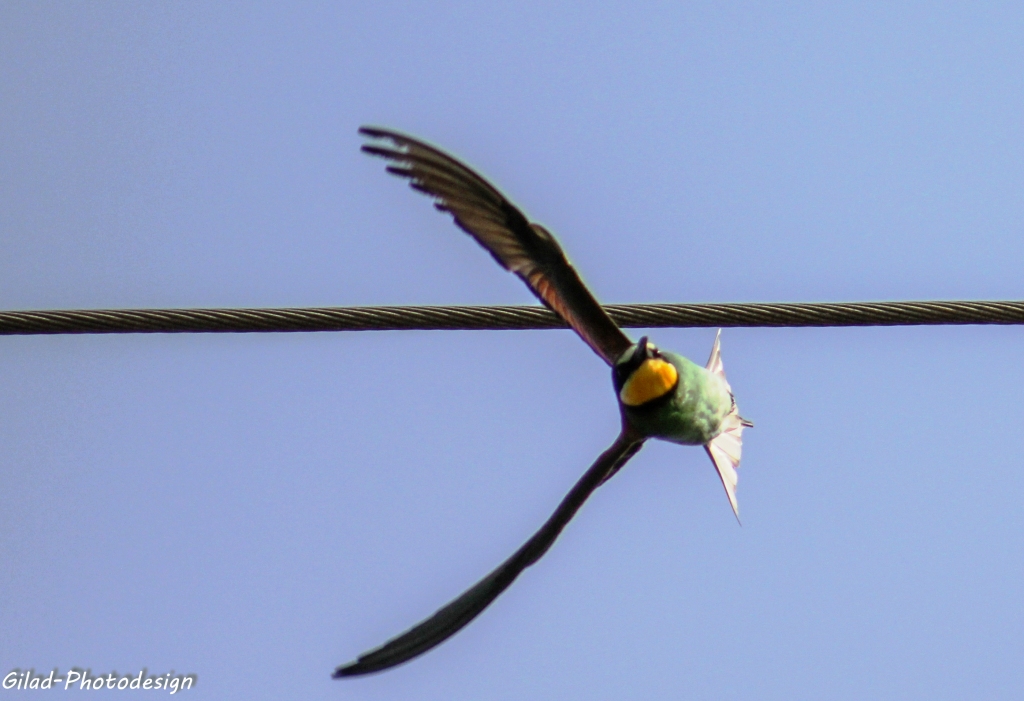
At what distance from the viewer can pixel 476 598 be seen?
10.3 ft

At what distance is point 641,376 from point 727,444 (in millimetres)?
946

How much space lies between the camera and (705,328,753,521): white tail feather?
12.0ft

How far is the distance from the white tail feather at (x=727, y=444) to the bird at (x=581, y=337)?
2 cm

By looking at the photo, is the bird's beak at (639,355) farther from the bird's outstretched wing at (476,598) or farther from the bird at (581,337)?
the bird's outstretched wing at (476,598)

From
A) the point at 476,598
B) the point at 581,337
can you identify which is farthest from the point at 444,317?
the point at 476,598

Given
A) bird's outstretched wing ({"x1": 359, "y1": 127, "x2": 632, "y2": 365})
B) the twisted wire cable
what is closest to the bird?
bird's outstretched wing ({"x1": 359, "y1": 127, "x2": 632, "y2": 365})

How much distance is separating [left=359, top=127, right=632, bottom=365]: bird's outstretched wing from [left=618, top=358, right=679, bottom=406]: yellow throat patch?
0.46 feet

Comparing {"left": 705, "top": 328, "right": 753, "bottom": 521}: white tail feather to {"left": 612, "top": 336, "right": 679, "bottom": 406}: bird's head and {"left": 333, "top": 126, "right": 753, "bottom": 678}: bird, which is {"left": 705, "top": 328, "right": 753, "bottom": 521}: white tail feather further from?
{"left": 612, "top": 336, "right": 679, "bottom": 406}: bird's head

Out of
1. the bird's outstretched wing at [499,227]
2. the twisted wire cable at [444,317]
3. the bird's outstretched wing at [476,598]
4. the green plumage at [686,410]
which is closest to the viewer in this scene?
the bird's outstretched wing at [499,227]

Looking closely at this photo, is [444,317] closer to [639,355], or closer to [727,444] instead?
[639,355]

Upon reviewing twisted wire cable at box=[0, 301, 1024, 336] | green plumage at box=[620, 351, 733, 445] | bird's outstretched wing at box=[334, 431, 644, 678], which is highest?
twisted wire cable at box=[0, 301, 1024, 336]

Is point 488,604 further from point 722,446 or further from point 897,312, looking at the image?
point 897,312

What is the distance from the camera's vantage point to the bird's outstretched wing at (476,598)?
3.11 m

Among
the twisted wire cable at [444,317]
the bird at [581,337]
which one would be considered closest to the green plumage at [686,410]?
the bird at [581,337]
